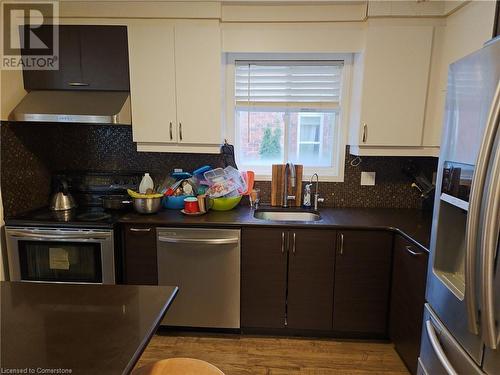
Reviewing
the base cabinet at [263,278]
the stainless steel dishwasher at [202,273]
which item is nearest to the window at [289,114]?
the base cabinet at [263,278]

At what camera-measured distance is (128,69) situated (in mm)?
2291

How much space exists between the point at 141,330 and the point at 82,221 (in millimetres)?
1480

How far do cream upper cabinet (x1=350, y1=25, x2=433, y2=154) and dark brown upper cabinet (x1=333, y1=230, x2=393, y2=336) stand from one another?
0.72 m

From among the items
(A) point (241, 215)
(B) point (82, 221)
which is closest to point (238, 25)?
(A) point (241, 215)

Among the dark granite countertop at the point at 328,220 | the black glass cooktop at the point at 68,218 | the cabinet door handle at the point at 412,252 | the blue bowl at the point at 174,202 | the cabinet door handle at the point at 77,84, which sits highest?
the cabinet door handle at the point at 77,84

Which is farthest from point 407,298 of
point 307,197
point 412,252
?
point 307,197

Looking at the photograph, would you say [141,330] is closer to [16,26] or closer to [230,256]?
[230,256]

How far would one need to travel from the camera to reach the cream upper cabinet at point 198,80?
224cm

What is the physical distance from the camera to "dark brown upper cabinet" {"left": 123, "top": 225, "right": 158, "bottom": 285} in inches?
86.7

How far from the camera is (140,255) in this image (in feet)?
7.31

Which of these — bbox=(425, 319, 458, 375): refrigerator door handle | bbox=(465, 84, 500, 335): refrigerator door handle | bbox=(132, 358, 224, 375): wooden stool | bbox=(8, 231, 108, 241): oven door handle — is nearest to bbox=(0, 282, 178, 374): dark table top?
bbox=(132, 358, 224, 375): wooden stool

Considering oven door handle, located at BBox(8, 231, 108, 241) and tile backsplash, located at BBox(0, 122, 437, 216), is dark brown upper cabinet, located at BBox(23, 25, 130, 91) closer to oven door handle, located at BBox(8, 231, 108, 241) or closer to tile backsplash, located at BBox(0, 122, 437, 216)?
tile backsplash, located at BBox(0, 122, 437, 216)

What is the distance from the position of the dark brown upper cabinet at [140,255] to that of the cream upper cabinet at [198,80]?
0.74 meters
